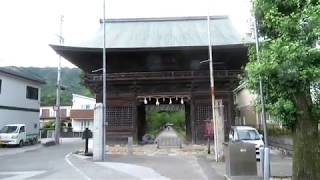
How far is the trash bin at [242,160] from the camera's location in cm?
1402

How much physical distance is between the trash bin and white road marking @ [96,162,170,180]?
262 centimetres

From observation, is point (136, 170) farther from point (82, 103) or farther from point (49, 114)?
point (49, 114)

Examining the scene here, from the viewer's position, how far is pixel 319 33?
9.86m

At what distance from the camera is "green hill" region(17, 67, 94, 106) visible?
94.8m

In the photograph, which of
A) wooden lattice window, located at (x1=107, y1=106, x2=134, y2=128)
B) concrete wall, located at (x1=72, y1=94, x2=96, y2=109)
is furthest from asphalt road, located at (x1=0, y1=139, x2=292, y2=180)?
concrete wall, located at (x1=72, y1=94, x2=96, y2=109)

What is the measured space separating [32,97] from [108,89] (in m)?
14.6

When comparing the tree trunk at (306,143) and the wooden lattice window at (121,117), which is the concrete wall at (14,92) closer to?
the wooden lattice window at (121,117)

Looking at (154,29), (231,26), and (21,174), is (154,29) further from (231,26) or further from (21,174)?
(21,174)

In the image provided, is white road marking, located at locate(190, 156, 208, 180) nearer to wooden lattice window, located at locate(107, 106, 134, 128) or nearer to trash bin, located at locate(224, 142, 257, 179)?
trash bin, located at locate(224, 142, 257, 179)

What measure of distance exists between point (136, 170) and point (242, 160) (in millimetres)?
5385

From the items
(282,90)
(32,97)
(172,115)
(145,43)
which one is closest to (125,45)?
(145,43)

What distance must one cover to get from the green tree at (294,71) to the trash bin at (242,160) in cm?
236

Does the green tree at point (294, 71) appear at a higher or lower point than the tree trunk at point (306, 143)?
higher

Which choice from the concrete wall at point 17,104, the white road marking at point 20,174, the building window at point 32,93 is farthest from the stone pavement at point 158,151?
the building window at point 32,93
